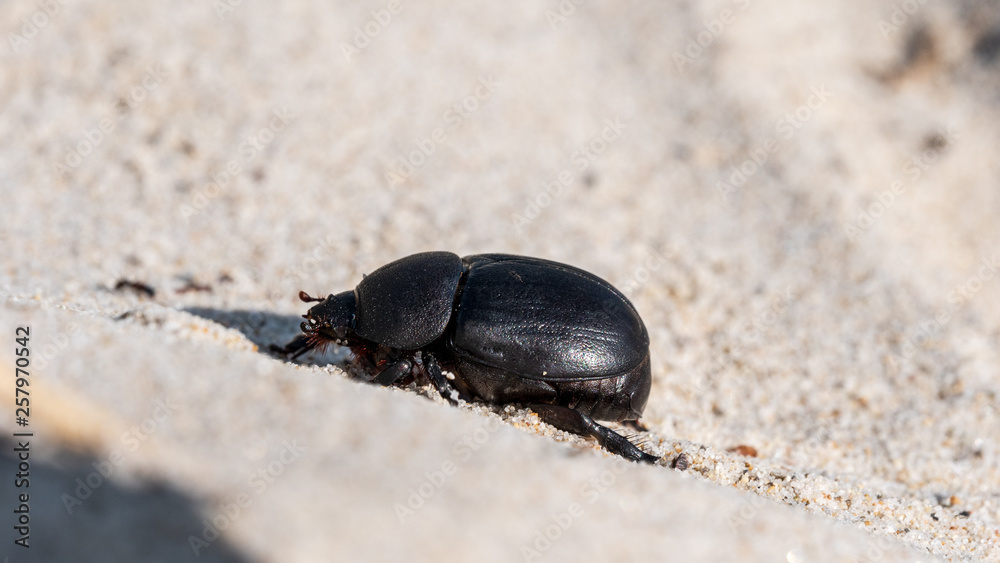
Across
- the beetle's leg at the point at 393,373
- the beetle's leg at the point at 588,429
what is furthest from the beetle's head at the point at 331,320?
the beetle's leg at the point at 588,429

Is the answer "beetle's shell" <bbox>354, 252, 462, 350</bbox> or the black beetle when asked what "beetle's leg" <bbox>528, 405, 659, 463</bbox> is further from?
"beetle's shell" <bbox>354, 252, 462, 350</bbox>

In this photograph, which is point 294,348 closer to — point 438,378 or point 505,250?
point 438,378

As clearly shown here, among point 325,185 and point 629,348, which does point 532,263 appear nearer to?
point 629,348

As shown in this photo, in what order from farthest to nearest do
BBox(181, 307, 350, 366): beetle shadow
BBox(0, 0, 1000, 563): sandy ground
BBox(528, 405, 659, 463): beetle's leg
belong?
1. BBox(181, 307, 350, 366): beetle shadow
2. BBox(528, 405, 659, 463): beetle's leg
3. BBox(0, 0, 1000, 563): sandy ground

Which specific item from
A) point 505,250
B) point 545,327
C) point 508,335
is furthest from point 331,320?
point 505,250

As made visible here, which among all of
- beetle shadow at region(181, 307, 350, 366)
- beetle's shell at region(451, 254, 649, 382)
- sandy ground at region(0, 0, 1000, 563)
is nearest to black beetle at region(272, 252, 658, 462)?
beetle's shell at region(451, 254, 649, 382)

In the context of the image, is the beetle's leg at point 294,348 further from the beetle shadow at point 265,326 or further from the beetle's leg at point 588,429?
the beetle's leg at point 588,429
